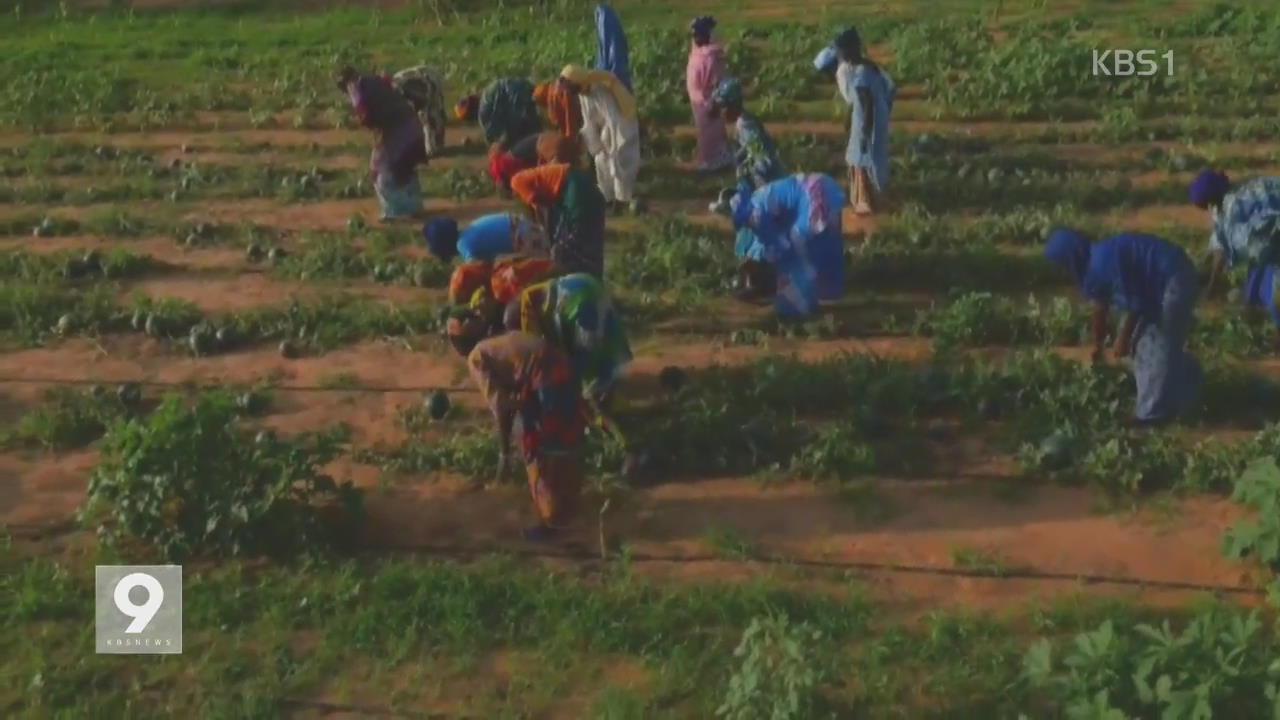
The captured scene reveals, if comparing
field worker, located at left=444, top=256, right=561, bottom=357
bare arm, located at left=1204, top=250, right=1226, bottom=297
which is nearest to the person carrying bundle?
field worker, located at left=444, top=256, right=561, bottom=357

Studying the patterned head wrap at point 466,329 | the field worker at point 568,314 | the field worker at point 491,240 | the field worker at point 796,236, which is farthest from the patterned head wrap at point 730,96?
the patterned head wrap at point 466,329

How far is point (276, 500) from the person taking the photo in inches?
333

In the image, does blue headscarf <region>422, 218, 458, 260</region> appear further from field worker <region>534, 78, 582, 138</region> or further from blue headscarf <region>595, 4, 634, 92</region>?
blue headscarf <region>595, 4, 634, 92</region>

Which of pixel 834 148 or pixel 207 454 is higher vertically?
pixel 834 148

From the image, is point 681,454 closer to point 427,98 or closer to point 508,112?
point 508,112

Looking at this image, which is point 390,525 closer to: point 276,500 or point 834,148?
point 276,500

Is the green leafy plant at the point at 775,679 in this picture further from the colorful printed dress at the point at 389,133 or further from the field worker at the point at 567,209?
the colorful printed dress at the point at 389,133

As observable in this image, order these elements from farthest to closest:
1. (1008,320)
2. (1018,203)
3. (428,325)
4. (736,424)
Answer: (1018,203)
(428,325)
(1008,320)
(736,424)

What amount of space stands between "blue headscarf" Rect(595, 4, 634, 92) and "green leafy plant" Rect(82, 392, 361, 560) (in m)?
6.01

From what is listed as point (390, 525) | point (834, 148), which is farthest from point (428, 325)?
point (834, 148)

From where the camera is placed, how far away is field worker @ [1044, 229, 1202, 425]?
8883 millimetres

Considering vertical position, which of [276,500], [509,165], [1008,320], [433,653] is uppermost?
[509,165]

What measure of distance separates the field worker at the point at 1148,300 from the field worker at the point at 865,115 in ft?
11.2

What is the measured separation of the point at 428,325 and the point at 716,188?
324 cm
